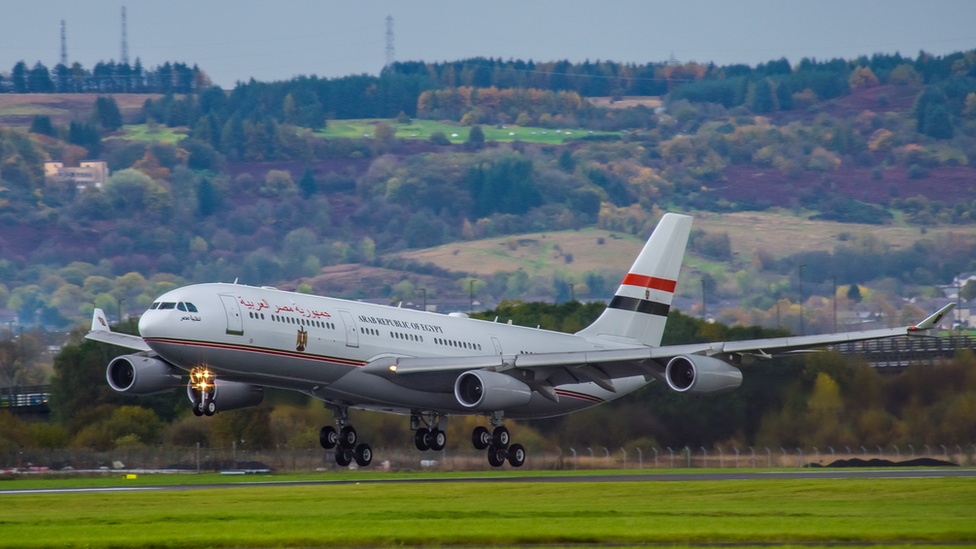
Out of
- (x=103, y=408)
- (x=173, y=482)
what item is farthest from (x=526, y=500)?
(x=103, y=408)

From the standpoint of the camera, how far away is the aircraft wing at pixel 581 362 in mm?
44625

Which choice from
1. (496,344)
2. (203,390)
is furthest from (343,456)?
(203,390)

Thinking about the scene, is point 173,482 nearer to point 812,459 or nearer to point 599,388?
point 599,388

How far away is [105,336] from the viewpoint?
46.6 metres

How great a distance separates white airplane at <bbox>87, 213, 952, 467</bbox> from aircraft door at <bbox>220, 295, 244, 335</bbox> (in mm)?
41

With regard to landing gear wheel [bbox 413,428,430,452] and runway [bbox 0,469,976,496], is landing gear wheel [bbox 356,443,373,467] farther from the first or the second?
landing gear wheel [bbox 413,428,430,452]

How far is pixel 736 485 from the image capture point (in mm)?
42438

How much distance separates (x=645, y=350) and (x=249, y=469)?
2531cm

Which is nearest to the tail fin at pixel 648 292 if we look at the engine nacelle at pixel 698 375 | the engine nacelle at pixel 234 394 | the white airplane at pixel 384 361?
the white airplane at pixel 384 361

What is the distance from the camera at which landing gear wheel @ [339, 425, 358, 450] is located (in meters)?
49.4

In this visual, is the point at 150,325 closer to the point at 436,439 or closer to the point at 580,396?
the point at 436,439

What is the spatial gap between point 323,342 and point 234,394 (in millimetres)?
4691

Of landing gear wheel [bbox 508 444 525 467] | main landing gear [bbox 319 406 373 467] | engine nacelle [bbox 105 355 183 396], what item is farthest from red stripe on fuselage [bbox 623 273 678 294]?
engine nacelle [bbox 105 355 183 396]

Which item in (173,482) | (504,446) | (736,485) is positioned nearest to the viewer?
(736,485)
